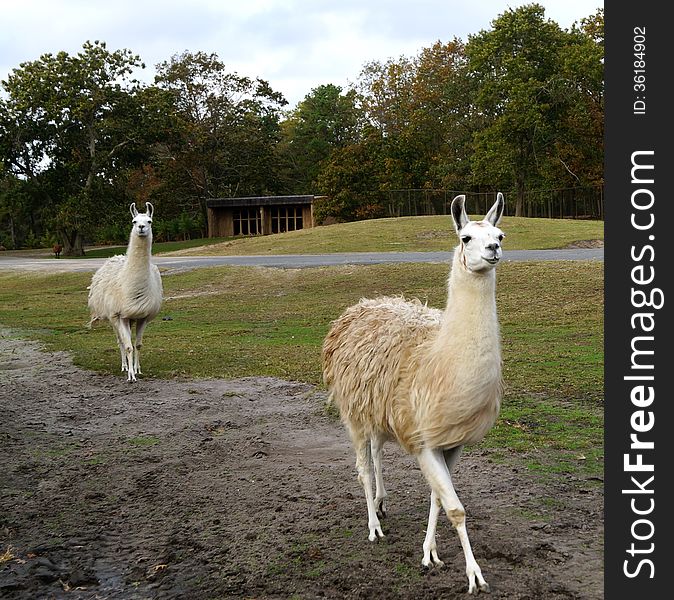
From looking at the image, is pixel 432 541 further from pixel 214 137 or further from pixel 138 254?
pixel 214 137

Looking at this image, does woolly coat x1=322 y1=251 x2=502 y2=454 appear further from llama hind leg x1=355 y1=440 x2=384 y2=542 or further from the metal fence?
the metal fence

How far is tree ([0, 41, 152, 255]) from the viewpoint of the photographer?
132ft

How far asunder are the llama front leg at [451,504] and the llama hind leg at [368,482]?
70 centimetres

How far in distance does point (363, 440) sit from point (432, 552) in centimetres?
89

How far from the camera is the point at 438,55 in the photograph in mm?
58062

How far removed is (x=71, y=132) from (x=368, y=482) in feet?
132

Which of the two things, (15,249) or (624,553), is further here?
(15,249)

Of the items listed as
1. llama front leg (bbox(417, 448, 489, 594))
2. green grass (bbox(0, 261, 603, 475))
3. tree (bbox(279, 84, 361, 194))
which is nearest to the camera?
llama front leg (bbox(417, 448, 489, 594))

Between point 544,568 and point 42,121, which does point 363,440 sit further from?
point 42,121

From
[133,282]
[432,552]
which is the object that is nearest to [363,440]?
[432,552]

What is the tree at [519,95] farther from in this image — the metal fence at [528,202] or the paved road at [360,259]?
the paved road at [360,259]

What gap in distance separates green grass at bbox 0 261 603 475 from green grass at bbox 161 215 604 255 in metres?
8.00

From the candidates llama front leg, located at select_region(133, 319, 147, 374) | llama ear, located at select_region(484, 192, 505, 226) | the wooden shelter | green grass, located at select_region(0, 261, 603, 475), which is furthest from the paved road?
the wooden shelter

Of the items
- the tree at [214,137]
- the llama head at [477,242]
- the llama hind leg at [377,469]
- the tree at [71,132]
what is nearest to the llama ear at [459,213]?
the llama head at [477,242]
